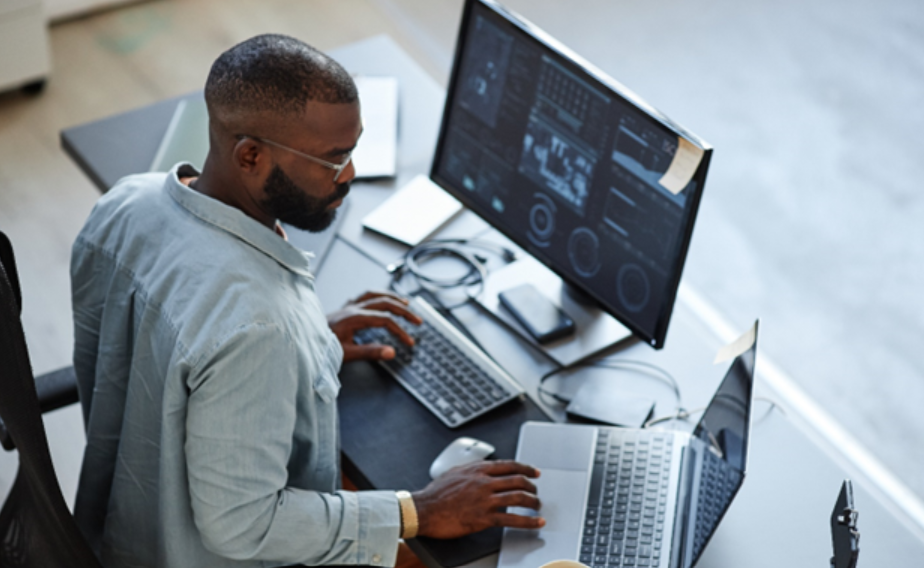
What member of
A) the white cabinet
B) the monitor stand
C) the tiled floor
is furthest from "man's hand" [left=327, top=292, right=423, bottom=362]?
the white cabinet

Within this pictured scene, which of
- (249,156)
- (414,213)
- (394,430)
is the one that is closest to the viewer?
(249,156)

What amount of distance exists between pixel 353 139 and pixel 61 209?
2097 mm

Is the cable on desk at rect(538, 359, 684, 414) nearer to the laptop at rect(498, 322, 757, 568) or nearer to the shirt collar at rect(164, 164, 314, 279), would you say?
the laptop at rect(498, 322, 757, 568)

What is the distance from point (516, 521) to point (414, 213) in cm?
80

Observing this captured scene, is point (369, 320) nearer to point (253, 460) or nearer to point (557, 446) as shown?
point (557, 446)

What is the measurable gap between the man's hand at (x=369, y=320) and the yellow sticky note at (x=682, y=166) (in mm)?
511

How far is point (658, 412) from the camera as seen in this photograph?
188 cm

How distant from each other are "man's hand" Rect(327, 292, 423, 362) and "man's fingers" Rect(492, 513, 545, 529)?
39 centimetres

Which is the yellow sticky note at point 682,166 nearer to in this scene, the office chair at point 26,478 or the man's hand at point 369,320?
the man's hand at point 369,320

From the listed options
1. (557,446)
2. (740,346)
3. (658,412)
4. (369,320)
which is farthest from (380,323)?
(740,346)

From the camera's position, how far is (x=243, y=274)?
1534 millimetres

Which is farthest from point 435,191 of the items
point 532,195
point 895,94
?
point 895,94

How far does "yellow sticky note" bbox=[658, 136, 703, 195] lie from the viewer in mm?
1702

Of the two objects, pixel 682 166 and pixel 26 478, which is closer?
pixel 26 478
